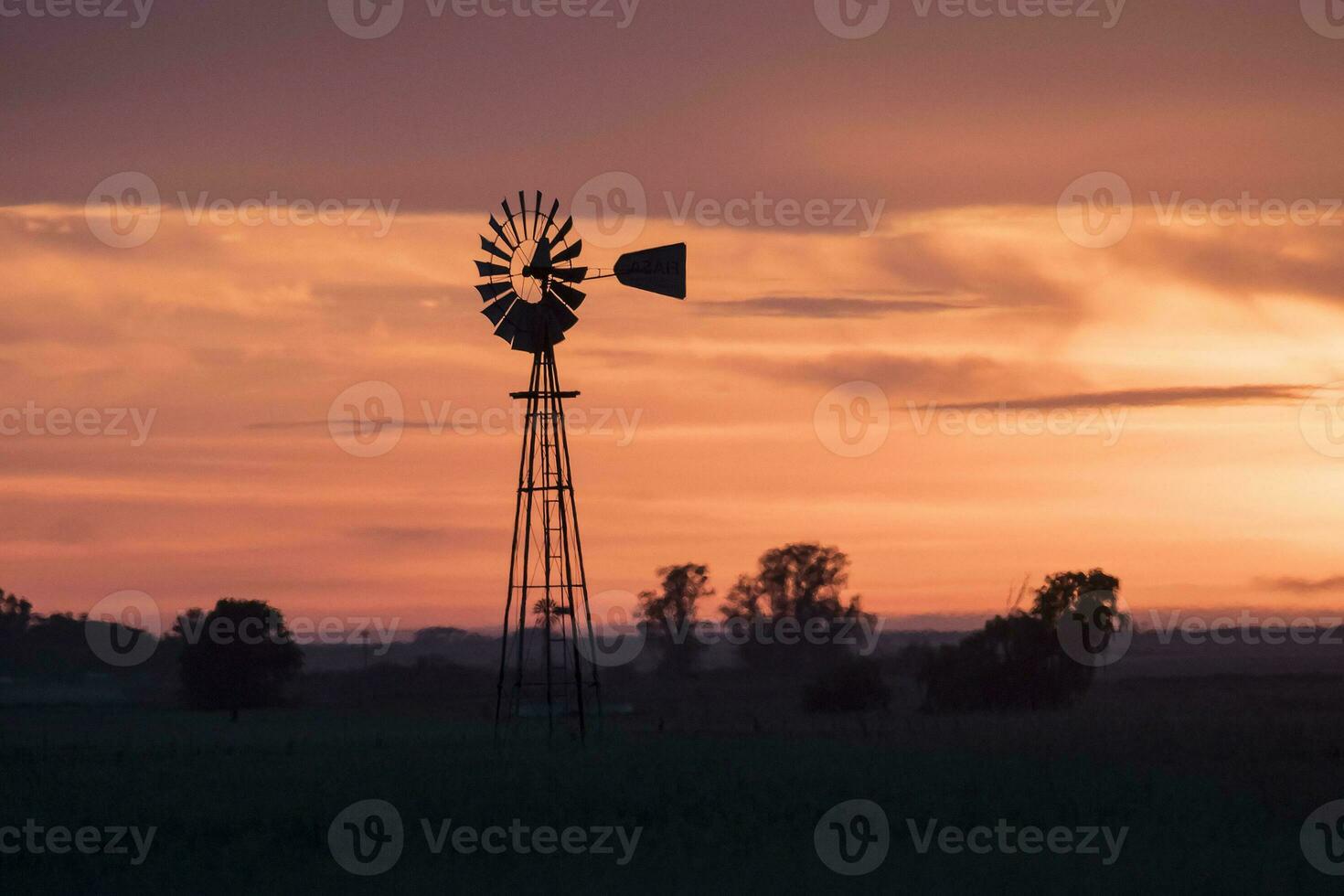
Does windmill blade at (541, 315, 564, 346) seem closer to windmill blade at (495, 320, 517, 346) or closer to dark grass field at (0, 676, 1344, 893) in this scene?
windmill blade at (495, 320, 517, 346)

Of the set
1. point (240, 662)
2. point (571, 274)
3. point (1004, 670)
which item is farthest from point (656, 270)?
point (240, 662)

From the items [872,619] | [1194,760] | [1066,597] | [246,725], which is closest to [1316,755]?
[1194,760]

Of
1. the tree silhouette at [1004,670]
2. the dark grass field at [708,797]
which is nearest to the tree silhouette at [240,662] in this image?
the dark grass field at [708,797]

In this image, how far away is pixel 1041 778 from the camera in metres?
41.3

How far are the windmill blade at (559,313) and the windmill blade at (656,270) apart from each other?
2527 mm

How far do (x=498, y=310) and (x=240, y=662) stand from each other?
61862 mm

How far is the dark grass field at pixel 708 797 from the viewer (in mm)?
28000

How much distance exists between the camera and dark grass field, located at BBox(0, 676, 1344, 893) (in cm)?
2800

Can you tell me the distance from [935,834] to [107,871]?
52.3ft

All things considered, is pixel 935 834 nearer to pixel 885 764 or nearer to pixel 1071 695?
pixel 885 764

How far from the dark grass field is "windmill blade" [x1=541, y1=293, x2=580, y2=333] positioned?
12.9 meters

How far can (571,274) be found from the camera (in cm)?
4953

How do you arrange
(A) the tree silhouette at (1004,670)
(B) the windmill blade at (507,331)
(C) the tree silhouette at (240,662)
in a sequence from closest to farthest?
(B) the windmill blade at (507,331) → (A) the tree silhouette at (1004,670) → (C) the tree silhouette at (240,662)

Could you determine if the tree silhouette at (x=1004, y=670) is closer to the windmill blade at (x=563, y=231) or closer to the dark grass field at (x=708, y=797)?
the dark grass field at (x=708, y=797)
